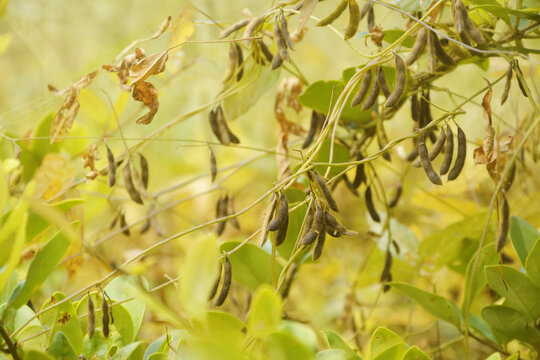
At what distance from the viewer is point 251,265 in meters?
0.55

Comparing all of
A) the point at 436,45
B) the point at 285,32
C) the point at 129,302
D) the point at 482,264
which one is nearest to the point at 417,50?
the point at 436,45

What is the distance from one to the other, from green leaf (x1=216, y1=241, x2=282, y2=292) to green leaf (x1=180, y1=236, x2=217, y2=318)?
282 millimetres

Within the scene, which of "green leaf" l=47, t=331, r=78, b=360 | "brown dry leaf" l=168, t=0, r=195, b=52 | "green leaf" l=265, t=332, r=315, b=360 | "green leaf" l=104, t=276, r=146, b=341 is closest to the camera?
"green leaf" l=265, t=332, r=315, b=360

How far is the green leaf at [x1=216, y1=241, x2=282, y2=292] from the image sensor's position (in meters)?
0.54

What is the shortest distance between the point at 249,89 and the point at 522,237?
1.22ft

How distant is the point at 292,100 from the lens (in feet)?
2.30

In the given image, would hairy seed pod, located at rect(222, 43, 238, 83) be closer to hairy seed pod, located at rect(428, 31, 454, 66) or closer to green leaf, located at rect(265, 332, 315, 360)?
hairy seed pod, located at rect(428, 31, 454, 66)

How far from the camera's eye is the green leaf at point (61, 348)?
1.15 ft

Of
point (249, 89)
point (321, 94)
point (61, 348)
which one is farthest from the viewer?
point (249, 89)

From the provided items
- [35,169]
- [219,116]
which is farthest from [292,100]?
[35,169]

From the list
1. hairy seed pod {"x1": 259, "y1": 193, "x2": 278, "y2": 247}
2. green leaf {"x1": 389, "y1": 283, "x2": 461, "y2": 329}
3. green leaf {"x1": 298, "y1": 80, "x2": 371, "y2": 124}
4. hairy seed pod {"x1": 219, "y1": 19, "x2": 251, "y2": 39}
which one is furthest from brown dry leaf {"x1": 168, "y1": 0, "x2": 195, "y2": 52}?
green leaf {"x1": 389, "y1": 283, "x2": 461, "y2": 329}

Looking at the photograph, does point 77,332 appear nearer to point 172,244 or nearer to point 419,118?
point 419,118

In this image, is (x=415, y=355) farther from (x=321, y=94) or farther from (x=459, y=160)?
(x=321, y=94)

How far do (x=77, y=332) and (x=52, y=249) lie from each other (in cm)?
7
